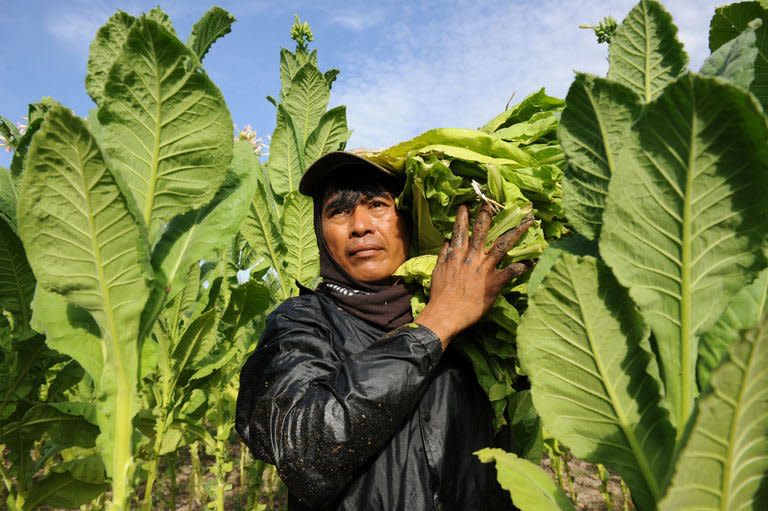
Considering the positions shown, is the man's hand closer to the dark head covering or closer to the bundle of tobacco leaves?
the bundle of tobacco leaves

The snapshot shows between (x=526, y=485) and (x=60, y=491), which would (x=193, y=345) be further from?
(x=526, y=485)

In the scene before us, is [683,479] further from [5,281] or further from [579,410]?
[5,281]

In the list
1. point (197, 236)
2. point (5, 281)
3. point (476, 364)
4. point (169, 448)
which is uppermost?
point (5, 281)

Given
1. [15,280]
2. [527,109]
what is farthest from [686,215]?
[15,280]

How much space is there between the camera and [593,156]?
78cm

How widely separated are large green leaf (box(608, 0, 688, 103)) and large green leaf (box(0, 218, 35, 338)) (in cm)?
172

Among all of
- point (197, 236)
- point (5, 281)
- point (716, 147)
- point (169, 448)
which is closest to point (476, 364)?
point (197, 236)

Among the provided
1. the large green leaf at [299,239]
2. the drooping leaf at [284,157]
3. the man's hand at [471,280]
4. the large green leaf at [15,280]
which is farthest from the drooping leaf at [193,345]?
the man's hand at [471,280]

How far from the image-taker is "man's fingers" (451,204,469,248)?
51.2 inches

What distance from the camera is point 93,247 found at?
33.5 inches

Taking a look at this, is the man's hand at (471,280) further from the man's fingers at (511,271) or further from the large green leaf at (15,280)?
the large green leaf at (15,280)

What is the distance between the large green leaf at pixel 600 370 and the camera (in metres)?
0.69

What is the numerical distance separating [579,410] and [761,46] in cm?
62

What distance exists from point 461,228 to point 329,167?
643 millimetres
